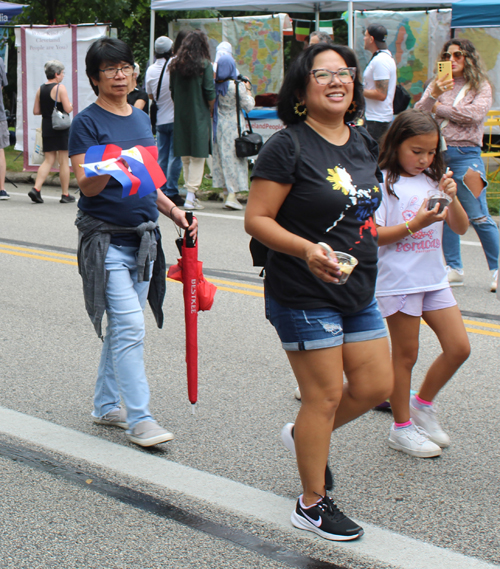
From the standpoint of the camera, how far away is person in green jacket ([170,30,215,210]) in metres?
10.2

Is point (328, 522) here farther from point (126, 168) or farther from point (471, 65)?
point (471, 65)

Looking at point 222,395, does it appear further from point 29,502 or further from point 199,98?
A: point 199,98

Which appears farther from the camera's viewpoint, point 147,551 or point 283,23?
point 283,23

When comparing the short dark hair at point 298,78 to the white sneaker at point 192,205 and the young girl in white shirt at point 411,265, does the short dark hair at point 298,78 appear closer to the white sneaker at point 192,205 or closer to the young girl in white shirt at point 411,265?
the young girl in white shirt at point 411,265

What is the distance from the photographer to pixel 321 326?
2.79m

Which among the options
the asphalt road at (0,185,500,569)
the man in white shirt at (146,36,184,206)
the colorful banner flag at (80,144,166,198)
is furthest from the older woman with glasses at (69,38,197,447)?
the man in white shirt at (146,36,184,206)

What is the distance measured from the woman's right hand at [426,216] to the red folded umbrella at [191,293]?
0.98 m

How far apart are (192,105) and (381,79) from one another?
8.77 feet

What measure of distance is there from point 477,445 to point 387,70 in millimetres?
6288

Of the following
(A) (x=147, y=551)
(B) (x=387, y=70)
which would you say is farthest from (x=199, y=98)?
(A) (x=147, y=551)

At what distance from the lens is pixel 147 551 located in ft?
9.18

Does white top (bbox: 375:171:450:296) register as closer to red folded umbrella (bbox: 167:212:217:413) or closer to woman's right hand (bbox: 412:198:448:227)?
woman's right hand (bbox: 412:198:448:227)

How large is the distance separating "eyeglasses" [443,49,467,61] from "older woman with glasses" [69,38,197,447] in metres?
3.65

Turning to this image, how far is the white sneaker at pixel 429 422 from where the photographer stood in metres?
3.71
